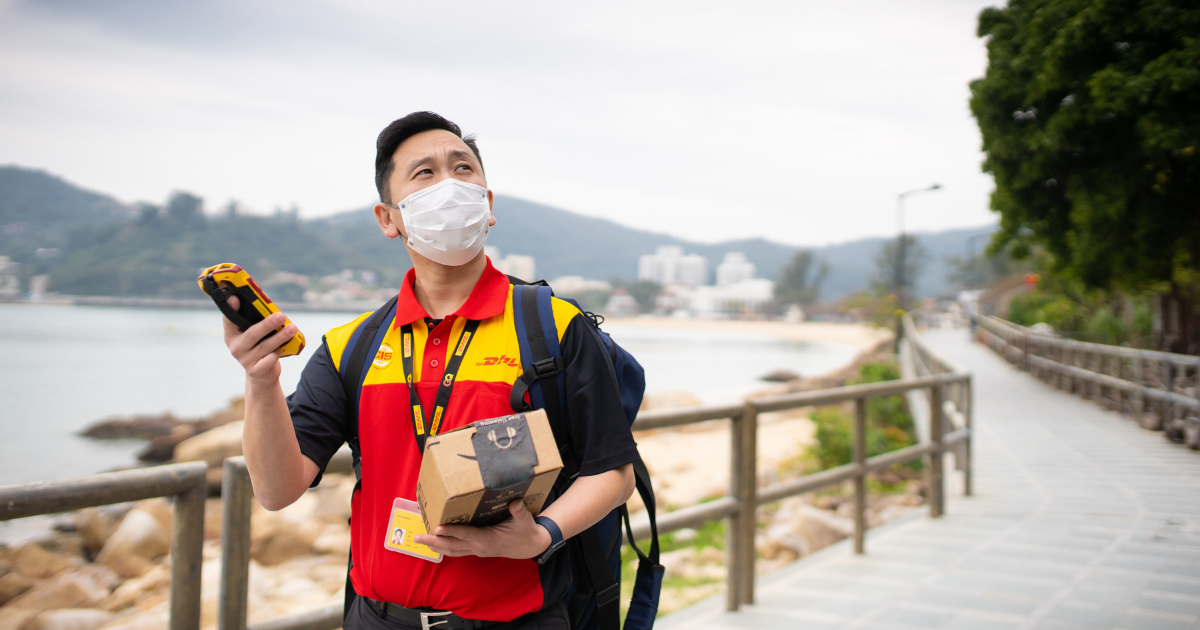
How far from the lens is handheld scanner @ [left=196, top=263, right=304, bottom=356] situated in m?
1.12

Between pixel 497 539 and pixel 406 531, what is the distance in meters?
0.23

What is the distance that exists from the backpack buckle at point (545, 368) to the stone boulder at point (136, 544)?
4.36ft

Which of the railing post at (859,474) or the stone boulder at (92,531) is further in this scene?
the railing post at (859,474)

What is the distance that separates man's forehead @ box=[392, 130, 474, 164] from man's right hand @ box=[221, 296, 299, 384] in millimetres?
477

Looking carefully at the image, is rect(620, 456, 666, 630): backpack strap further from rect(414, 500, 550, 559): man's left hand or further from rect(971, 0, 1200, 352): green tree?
rect(971, 0, 1200, 352): green tree

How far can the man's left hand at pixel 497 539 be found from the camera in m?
1.15

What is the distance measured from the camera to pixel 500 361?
4.40ft

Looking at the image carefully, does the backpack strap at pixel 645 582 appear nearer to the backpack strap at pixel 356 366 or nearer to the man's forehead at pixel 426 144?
the backpack strap at pixel 356 366

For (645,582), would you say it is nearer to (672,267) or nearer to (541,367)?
(541,367)

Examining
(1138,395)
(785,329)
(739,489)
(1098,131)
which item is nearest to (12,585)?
(739,489)

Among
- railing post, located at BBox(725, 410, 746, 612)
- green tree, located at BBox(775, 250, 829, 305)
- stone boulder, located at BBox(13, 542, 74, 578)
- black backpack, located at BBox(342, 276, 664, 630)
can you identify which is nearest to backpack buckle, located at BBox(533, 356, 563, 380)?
black backpack, located at BBox(342, 276, 664, 630)

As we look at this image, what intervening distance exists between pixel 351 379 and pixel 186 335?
59700 millimetres

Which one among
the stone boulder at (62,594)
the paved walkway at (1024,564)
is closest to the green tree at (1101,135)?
the paved walkway at (1024,564)

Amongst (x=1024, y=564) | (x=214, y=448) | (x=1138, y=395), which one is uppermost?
(x=1138, y=395)
